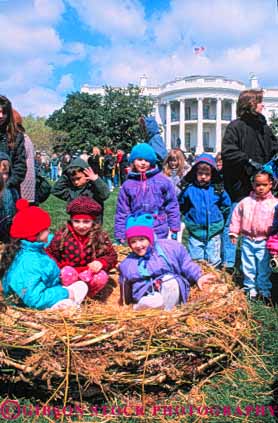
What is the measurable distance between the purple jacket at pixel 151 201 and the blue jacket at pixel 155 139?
1.17 metres

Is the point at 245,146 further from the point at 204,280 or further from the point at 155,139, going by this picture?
the point at 204,280

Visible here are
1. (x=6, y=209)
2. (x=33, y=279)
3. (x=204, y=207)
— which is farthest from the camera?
(x=204, y=207)

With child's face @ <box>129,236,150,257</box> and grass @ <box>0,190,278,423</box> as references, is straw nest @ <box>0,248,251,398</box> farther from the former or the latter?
child's face @ <box>129,236,150,257</box>

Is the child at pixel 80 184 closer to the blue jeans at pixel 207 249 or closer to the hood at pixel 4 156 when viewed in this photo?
the hood at pixel 4 156

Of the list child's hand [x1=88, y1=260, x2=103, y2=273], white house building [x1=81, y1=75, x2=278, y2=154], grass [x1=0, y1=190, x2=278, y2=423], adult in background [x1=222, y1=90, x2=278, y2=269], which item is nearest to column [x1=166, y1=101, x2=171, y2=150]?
white house building [x1=81, y1=75, x2=278, y2=154]

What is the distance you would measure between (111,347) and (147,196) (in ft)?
7.44

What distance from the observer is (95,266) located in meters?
3.97

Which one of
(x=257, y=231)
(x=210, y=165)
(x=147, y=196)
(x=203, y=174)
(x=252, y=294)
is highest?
(x=210, y=165)

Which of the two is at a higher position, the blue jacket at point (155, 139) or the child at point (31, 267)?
the blue jacket at point (155, 139)

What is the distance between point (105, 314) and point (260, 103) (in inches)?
115

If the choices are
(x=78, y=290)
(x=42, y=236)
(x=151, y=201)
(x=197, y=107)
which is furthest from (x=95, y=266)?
(x=197, y=107)

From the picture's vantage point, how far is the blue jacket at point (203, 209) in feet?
16.8

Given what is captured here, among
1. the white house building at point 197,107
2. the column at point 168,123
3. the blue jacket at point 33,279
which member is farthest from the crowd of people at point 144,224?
the column at point 168,123

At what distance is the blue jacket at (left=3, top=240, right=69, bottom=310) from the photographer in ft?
10.3
